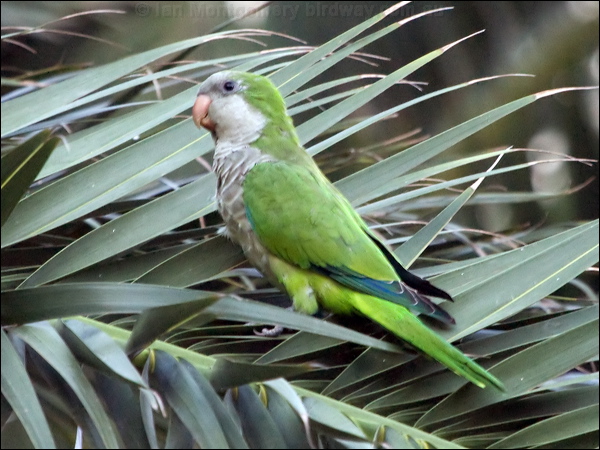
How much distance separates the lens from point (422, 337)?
129 cm

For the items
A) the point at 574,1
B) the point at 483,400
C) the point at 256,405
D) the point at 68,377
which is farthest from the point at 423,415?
the point at 574,1

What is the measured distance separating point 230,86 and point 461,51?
7.57 feet

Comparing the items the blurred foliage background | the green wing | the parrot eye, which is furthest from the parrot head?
the blurred foliage background

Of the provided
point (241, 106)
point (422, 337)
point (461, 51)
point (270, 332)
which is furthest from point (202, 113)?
point (461, 51)

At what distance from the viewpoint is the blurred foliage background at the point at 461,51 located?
121 inches

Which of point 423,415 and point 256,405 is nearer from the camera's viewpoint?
point 256,405

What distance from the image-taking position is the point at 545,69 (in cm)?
307

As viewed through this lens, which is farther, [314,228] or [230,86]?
[230,86]

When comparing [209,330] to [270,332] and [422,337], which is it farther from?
[422,337]

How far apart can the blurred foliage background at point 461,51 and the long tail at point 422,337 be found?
1.56m

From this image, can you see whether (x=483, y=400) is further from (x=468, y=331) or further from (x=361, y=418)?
(x=361, y=418)

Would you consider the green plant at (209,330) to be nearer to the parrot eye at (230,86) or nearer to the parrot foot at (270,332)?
the parrot foot at (270,332)

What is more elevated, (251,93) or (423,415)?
(251,93)

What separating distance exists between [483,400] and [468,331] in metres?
0.13
